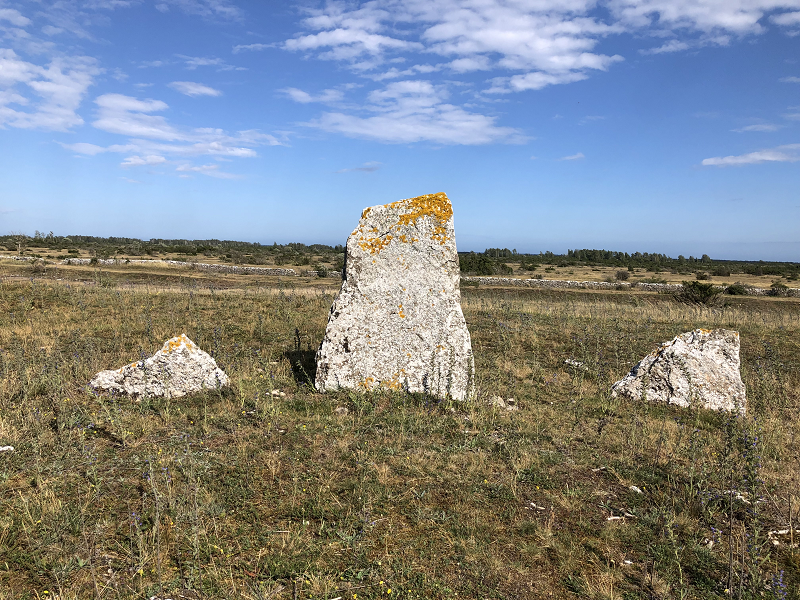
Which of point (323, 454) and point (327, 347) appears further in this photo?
point (327, 347)

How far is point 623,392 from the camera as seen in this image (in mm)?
7824

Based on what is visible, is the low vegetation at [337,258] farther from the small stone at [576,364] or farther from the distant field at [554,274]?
the small stone at [576,364]

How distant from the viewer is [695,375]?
7645 mm

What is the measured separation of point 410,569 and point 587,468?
2688 mm

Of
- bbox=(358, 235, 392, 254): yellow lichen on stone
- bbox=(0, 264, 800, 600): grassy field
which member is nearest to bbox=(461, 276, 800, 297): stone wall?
bbox=(358, 235, 392, 254): yellow lichen on stone

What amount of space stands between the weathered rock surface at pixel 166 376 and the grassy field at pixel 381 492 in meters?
0.24

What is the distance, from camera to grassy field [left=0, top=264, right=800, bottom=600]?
11.2ft

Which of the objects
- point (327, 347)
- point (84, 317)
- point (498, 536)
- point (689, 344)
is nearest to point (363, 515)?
point (498, 536)

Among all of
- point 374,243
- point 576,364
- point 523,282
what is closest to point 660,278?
point 523,282

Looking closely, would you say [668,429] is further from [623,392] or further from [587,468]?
[587,468]

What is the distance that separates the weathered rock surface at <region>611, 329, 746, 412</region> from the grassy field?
336mm

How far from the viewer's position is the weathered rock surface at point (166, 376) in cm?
680

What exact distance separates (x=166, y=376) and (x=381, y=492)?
13.3 ft

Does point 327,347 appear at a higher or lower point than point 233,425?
higher
